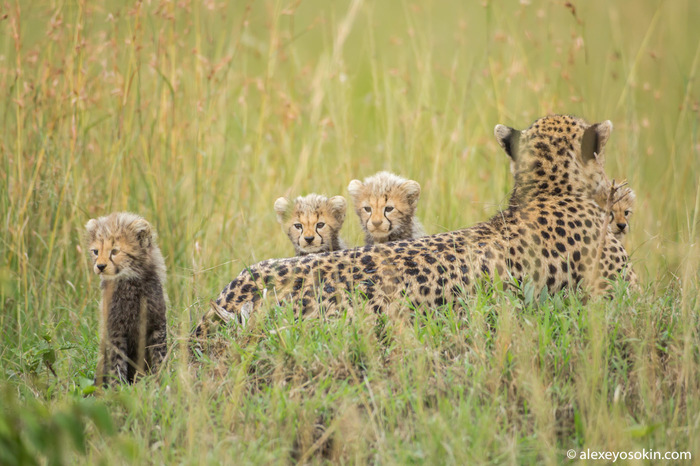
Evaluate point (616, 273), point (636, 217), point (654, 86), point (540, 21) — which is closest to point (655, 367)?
point (616, 273)

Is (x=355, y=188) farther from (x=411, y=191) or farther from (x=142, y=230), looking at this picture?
(x=142, y=230)

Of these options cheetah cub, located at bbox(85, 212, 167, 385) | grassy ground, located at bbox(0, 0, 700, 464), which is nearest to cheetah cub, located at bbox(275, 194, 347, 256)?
grassy ground, located at bbox(0, 0, 700, 464)

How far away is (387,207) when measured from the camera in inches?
212

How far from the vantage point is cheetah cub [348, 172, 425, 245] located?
17.6ft

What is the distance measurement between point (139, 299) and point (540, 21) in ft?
15.1

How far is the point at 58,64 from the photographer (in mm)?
5652

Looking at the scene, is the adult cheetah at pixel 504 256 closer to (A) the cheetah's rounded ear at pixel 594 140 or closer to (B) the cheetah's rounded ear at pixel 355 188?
(A) the cheetah's rounded ear at pixel 594 140

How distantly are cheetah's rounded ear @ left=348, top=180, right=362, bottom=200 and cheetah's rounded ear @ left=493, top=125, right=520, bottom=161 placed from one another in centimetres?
127

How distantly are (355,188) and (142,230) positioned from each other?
5.87 feet

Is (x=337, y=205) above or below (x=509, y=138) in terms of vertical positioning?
below

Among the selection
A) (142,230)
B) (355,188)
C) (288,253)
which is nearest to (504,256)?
(355,188)

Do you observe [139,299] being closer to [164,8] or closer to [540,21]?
[164,8]

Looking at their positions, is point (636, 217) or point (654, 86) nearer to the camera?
point (636, 217)

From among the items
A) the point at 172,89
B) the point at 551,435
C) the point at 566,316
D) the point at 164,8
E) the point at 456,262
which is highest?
the point at 164,8
